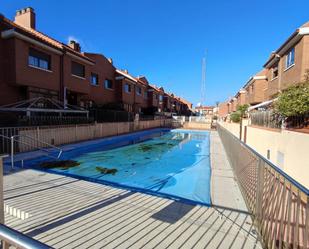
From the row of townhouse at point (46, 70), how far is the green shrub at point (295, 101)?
14.2 meters

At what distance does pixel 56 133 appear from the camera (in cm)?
1180

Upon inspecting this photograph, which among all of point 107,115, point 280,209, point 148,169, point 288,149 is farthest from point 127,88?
point 280,209

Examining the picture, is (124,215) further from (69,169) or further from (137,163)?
(137,163)

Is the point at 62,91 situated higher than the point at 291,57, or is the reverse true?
the point at 291,57

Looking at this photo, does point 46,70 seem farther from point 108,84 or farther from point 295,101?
point 295,101

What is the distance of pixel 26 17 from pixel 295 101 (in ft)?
64.1

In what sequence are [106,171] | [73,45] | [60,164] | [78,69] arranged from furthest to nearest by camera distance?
[73,45] → [78,69] → [60,164] → [106,171]

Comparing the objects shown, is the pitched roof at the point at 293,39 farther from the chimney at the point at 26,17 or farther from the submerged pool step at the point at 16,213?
the chimney at the point at 26,17

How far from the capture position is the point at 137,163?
1085 cm

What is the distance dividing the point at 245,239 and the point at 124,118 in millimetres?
19340

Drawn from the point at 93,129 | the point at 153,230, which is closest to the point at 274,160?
the point at 153,230

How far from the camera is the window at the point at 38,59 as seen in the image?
1281cm

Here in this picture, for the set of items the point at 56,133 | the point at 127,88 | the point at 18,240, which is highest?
the point at 127,88

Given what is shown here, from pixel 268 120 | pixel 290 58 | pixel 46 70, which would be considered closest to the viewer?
pixel 268 120
